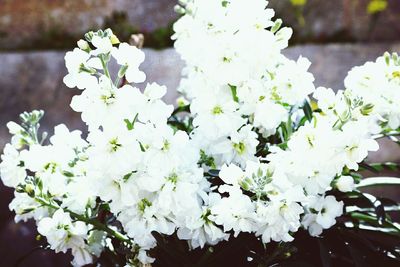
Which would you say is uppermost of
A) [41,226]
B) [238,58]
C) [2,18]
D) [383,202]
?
[2,18]

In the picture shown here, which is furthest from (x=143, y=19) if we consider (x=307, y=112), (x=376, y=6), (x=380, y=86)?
(x=380, y=86)

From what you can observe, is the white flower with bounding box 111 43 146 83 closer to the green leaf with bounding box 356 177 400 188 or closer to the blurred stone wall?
the green leaf with bounding box 356 177 400 188

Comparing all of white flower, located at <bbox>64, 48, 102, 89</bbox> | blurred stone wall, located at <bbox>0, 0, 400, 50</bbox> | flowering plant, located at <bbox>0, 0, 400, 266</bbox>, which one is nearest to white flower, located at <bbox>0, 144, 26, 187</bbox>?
flowering plant, located at <bbox>0, 0, 400, 266</bbox>

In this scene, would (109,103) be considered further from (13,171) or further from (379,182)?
(379,182)

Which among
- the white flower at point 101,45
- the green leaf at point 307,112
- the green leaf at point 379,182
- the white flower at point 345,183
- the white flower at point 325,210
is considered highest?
the white flower at point 101,45

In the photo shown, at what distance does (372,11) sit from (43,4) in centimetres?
96

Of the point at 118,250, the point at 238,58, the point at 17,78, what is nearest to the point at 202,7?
the point at 238,58

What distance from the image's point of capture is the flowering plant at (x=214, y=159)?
0.69 meters

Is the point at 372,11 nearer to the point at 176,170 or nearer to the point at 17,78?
the point at 17,78

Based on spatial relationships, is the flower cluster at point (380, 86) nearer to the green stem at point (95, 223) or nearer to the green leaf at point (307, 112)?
the green leaf at point (307, 112)

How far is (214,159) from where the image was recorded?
0.80 meters

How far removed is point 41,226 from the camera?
771 mm

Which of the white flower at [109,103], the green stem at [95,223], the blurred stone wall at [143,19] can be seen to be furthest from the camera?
the blurred stone wall at [143,19]

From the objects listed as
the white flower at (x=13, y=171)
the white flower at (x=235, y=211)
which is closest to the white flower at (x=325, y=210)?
the white flower at (x=235, y=211)
